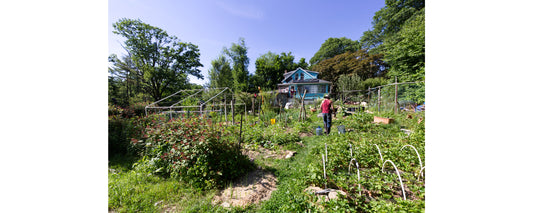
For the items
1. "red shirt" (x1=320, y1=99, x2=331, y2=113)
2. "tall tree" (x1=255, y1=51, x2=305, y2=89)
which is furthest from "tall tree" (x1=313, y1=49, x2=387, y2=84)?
"red shirt" (x1=320, y1=99, x2=331, y2=113)

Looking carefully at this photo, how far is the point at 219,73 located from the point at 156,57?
6.16m

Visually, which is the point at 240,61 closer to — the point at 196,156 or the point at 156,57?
the point at 156,57

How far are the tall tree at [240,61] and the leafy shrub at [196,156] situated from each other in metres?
15.7

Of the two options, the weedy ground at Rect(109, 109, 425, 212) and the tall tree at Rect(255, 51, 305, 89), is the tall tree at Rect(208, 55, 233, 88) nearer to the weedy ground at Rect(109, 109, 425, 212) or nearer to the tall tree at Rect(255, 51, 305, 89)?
the tall tree at Rect(255, 51, 305, 89)

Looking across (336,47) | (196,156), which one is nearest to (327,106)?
(196,156)

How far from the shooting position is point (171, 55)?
620 inches

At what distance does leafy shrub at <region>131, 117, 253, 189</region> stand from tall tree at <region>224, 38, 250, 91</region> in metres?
15.7

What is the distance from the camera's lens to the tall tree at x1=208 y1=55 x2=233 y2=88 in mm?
16391
